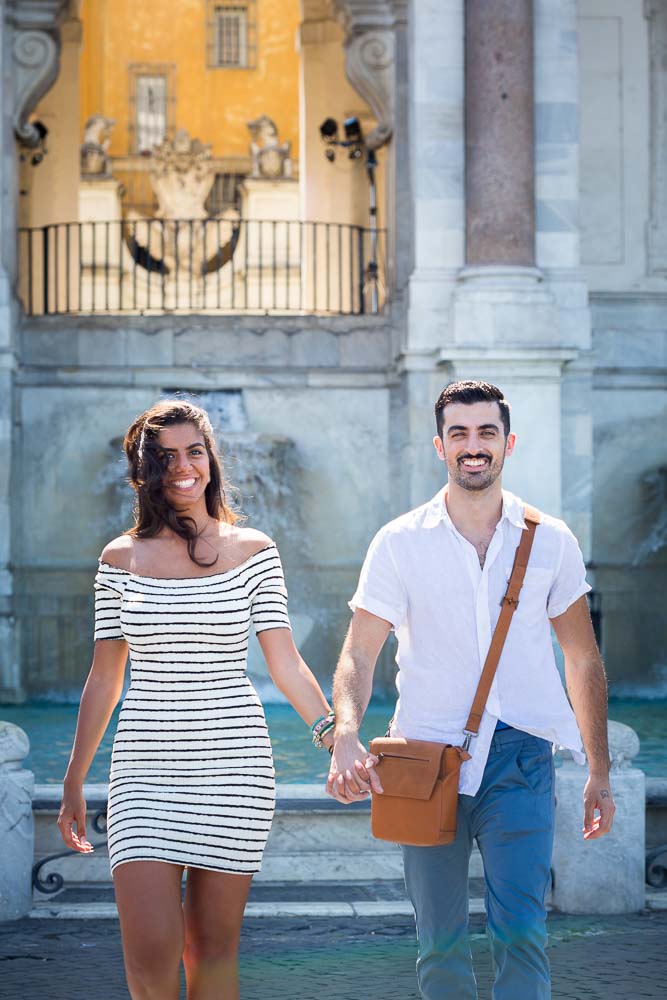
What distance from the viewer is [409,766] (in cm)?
404

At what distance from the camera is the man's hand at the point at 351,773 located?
4.00 meters

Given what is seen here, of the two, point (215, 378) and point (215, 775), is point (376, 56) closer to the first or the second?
point (215, 378)

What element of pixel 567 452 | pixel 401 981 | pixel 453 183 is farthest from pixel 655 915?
pixel 453 183

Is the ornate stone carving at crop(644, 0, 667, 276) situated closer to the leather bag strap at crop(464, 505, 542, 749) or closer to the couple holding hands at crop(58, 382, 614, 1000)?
the couple holding hands at crop(58, 382, 614, 1000)

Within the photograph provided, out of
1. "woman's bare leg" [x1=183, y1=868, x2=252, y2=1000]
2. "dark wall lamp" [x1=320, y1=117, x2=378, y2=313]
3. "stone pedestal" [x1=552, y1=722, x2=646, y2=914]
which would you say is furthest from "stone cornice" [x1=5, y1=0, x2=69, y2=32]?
"woman's bare leg" [x1=183, y1=868, x2=252, y2=1000]

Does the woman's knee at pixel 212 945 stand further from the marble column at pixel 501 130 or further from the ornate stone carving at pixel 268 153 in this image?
the ornate stone carving at pixel 268 153

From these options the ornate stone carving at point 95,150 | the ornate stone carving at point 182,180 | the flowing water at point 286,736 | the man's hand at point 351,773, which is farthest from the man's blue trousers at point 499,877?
the ornate stone carving at point 95,150

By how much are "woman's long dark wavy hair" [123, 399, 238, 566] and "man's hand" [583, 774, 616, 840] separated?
1.17 meters

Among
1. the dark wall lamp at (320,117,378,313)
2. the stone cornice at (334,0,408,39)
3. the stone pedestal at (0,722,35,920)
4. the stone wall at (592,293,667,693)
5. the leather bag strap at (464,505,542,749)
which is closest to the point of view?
the leather bag strap at (464,505,542,749)

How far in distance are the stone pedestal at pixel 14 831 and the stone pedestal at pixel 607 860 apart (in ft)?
7.21

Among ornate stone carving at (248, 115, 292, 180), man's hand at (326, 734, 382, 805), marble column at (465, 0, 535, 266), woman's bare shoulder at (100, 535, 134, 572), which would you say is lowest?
man's hand at (326, 734, 382, 805)

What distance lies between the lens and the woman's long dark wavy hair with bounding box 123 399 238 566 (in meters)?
4.14

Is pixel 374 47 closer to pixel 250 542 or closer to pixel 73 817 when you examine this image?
pixel 250 542

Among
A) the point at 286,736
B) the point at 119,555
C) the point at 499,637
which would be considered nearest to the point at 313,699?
the point at 499,637
